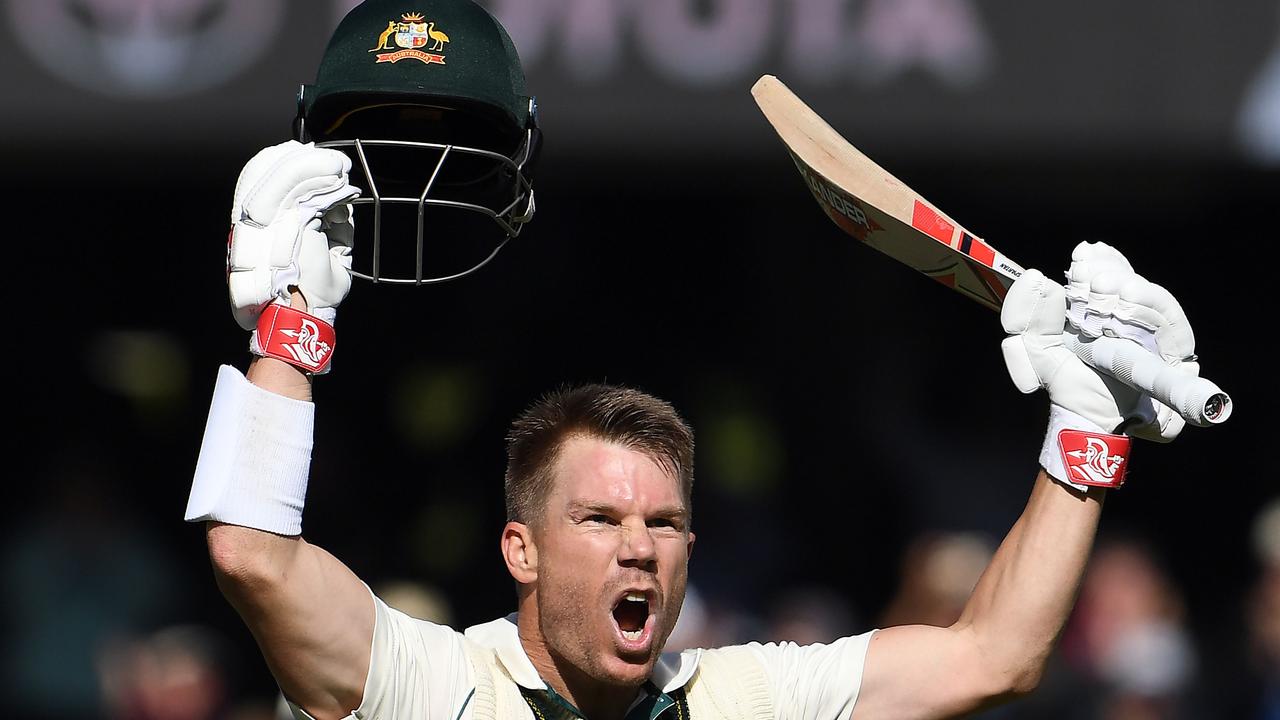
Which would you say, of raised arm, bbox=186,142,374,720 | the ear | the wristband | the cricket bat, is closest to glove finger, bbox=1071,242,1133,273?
the cricket bat

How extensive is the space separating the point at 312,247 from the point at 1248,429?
5.75 meters

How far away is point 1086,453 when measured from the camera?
2.66 metres

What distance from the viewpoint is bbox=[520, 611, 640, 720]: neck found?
2.57 m

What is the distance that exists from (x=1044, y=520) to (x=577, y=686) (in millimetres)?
759

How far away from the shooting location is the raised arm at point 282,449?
7.39 feet

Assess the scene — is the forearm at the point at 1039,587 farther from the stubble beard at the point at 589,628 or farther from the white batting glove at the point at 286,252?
the white batting glove at the point at 286,252

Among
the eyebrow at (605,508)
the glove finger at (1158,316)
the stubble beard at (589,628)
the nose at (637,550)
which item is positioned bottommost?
the stubble beard at (589,628)

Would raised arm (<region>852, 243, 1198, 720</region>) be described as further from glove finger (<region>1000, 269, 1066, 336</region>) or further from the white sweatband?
the white sweatband

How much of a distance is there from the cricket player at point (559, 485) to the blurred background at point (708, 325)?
247cm

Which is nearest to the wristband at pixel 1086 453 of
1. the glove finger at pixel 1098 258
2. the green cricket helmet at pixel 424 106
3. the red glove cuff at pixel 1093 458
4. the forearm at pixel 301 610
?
the red glove cuff at pixel 1093 458

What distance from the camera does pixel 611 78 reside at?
5.62 meters

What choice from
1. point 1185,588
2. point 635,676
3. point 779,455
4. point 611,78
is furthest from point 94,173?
point 1185,588

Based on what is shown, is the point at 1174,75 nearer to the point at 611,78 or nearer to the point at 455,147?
the point at 611,78

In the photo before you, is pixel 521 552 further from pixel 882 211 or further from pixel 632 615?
pixel 882 211
